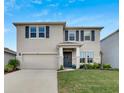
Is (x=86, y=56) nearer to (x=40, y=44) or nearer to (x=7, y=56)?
(x=40, y=44)

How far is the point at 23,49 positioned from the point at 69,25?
6283 millimetres

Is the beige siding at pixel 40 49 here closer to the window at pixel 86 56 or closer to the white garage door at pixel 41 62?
the white garage door at pixel 41 62

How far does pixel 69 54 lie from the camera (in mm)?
23422

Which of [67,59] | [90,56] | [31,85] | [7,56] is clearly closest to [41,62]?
[67,59]

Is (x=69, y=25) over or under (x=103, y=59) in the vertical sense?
over

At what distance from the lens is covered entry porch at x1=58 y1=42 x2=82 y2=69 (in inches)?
838

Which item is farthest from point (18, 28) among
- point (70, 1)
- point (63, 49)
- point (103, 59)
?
point (103, 59)

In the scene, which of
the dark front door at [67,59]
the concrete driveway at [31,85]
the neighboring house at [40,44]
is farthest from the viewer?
the dark front door at [67,59]

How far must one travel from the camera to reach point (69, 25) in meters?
23.3

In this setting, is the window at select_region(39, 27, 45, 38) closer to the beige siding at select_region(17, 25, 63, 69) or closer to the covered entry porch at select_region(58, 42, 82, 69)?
the beige siding at select_region(17, 25, 63, 69)

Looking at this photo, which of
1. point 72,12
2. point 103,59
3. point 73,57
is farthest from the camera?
point 103,59

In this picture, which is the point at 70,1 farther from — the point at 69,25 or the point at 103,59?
the point at 103,59

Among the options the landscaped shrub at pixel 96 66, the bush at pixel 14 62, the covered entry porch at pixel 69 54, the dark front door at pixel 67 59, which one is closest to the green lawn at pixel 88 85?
the covered entry porch at pixel 69 54

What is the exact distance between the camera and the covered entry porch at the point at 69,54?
21.3 meters
